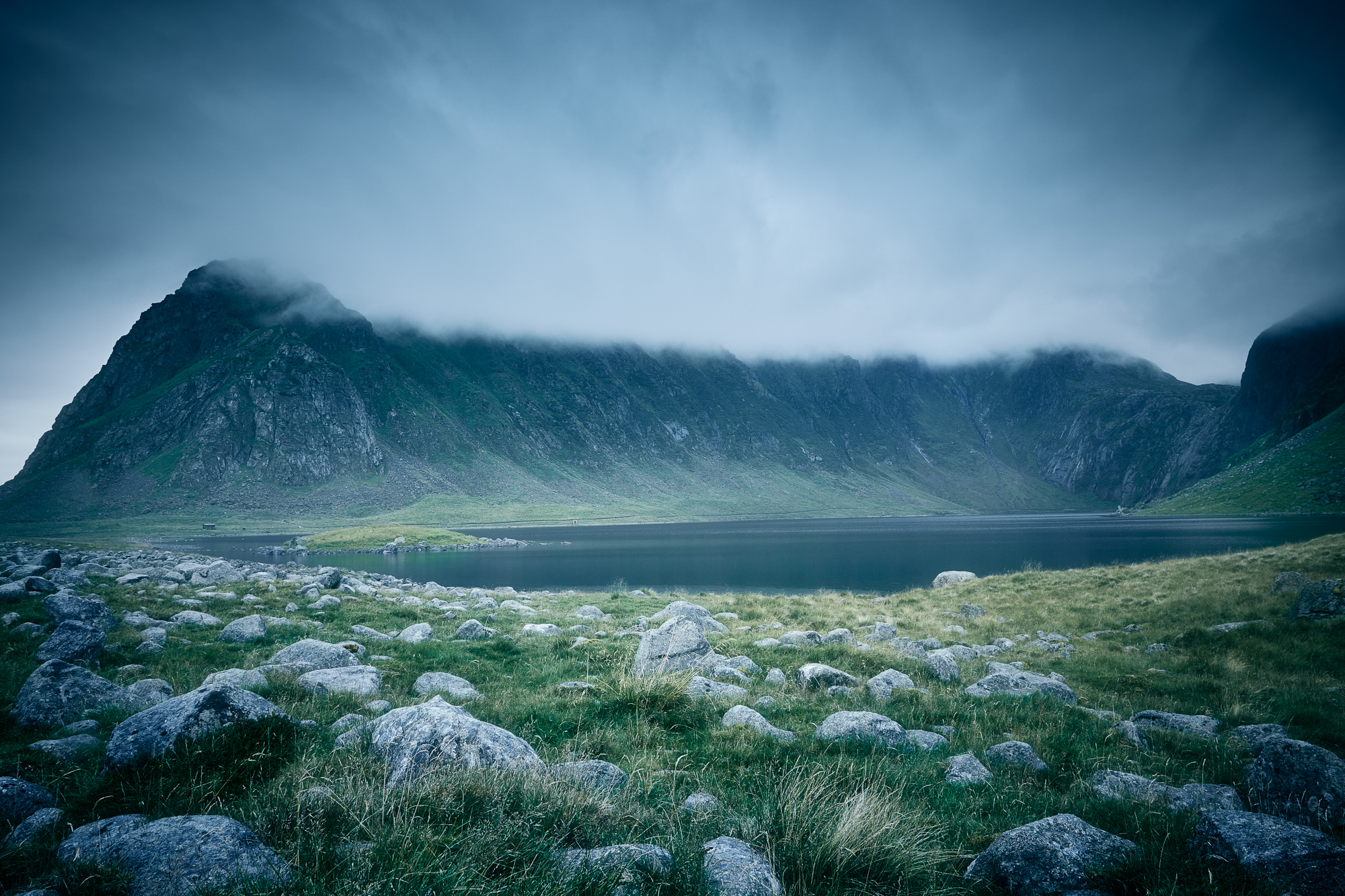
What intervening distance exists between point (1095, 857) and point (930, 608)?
23788 millimetres

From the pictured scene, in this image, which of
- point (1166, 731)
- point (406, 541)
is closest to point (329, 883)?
point (1166, 731)

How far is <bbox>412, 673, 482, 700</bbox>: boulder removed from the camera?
9961 mm

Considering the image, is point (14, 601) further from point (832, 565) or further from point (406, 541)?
point (406, 541)

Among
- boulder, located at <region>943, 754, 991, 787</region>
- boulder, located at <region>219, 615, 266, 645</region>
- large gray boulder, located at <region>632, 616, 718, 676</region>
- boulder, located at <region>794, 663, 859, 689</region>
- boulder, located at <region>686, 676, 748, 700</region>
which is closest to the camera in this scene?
boulder, located at <region>943, 754, 991, 787</region>

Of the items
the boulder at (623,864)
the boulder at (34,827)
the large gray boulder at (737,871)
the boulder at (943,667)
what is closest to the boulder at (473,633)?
the boulder at (943,667)

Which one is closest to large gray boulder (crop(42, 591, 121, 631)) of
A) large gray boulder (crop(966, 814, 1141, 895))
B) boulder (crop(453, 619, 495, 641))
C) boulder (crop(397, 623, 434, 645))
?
boulder (crop(397, 623, 434, 645))

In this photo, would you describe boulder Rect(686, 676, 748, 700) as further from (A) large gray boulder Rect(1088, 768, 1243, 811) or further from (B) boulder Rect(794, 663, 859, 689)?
(A) large gray boulder Rect(1088, 768, 1243, 811)

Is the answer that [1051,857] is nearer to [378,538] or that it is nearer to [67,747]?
[67,747]

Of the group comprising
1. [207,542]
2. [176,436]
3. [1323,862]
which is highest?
[176,436]

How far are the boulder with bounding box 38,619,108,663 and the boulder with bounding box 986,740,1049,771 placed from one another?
Answer: 15.2 metres

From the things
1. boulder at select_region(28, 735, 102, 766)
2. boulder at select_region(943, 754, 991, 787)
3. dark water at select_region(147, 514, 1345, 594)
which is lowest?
dark water at select_region(147, 514, 1345, 594)

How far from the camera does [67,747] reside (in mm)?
6215

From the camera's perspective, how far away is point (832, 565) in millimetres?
57594

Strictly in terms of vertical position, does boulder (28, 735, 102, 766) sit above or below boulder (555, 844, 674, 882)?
below
